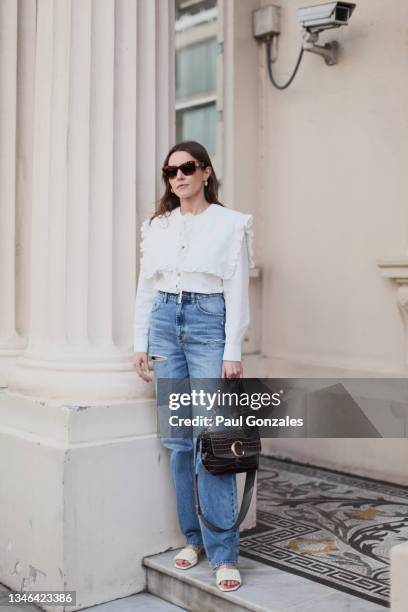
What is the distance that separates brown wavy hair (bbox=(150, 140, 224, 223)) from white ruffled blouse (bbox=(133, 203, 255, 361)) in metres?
0.08

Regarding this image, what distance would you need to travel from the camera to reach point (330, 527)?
4551 millimetres

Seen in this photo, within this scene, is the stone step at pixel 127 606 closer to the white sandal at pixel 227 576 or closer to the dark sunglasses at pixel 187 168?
the white sandal at pixel 227 576

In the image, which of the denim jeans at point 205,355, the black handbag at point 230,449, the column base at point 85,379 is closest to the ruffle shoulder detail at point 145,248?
the denim jeans at point 205,355

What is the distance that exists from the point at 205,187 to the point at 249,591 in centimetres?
186

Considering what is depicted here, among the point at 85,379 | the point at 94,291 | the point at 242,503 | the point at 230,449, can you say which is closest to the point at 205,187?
the point at 94,291

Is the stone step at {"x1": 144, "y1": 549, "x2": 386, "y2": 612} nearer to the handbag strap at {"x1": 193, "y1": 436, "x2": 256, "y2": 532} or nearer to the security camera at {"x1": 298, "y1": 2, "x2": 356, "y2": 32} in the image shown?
the handbag strap at {"x1": 193, "y1": 436, "x2": 256, "y2": 532}

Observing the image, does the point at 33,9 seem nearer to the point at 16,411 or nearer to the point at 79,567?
the point at 16,411

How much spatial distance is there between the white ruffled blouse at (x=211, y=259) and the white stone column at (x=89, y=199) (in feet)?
1.27

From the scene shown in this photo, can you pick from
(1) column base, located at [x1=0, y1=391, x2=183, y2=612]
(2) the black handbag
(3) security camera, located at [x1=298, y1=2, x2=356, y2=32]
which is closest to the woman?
(2) the black handbag

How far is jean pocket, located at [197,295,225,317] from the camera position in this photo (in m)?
3.70

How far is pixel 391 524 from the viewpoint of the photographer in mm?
4586

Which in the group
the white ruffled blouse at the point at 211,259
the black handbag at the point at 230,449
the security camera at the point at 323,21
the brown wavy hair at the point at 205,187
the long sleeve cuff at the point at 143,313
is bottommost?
the black handbag at the point at 230,449

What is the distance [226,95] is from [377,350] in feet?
7.84

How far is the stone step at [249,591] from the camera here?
11.3ft
